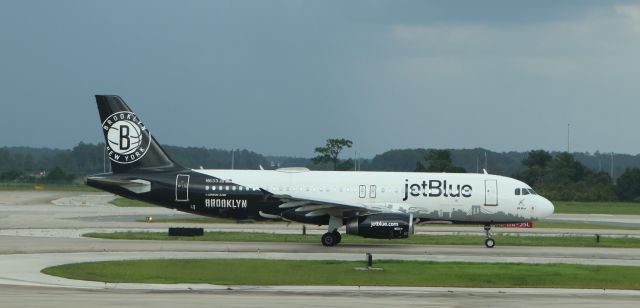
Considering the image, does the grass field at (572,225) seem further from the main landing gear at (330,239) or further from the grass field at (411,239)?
the main landing gear at (330,239)

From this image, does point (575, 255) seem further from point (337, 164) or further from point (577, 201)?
point (337, 164)

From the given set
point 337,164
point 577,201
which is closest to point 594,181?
point 577,201

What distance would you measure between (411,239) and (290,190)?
290 inches

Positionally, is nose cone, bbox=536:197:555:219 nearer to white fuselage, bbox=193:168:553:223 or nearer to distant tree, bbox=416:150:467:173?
white fuselage, bbox=193:168:553:223

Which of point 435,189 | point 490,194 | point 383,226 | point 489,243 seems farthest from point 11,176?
point 383,226

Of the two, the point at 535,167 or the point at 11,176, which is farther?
the point at 11,176

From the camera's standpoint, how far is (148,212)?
80875 millimetres

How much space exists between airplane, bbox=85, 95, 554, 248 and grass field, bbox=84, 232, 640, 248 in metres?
1.89

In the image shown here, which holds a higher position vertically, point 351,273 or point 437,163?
point 437,163

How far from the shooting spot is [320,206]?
1895 inches

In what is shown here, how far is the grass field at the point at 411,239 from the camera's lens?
51531mm

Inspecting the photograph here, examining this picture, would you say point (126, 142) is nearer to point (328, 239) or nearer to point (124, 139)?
point (124, 139)

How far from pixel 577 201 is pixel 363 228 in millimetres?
78867

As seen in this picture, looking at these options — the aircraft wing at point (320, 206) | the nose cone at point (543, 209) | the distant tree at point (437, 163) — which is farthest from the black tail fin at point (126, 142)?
the distant tree at point (437, 163)
